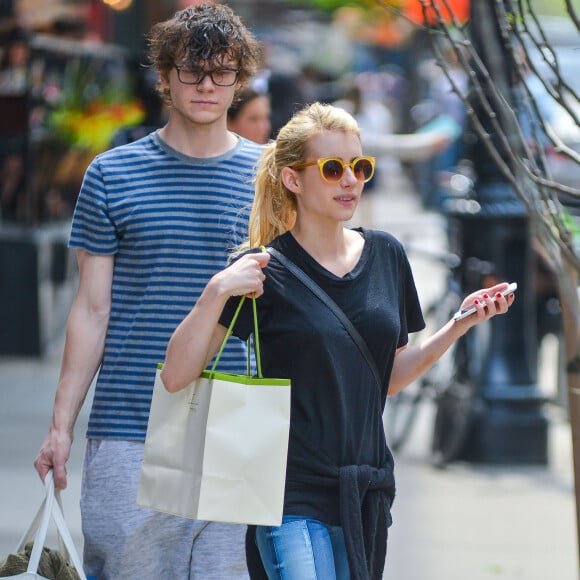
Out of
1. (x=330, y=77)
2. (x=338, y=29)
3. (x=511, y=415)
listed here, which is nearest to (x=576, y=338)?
(x=511, y=415)

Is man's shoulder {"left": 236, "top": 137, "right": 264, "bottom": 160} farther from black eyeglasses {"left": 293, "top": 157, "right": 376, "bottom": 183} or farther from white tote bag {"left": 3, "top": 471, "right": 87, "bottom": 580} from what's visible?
white tote bag {"left": 3, "top": 471, "right": 87, "bottom": 580}

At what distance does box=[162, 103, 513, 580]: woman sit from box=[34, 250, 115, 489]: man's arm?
0.58m

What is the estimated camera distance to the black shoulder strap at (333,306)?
323 cm

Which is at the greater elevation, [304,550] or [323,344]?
[323,344]

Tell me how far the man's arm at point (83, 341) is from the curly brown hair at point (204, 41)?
1.84 feet

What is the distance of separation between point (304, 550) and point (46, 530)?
0.61 m

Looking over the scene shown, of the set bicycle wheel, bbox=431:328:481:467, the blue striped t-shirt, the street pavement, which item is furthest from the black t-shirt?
bicycle wheel, bbox=431:328:481:467

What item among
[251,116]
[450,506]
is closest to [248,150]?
[251,116]

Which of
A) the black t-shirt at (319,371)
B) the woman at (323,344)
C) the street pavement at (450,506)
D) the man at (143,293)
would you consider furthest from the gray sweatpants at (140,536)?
the street pavement at (450,506)

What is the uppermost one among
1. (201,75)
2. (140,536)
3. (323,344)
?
(201,75)

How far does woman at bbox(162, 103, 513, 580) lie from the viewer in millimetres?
3180

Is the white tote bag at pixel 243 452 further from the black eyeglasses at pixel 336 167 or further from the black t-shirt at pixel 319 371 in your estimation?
the black eyeglasses at pixel 336 167

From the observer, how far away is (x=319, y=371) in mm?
3207

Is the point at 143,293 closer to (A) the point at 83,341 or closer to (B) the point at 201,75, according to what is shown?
(A) the point at 83,341
